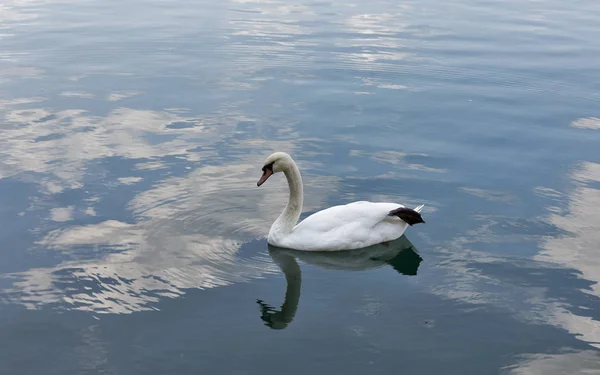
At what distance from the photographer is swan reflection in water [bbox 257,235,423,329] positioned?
9711 mm

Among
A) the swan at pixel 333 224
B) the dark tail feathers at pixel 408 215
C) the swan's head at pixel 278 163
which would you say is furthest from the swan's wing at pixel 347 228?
the swan's head at pixel 278 163

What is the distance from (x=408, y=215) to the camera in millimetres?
10242

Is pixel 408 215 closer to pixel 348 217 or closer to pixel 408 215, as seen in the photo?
pixel 408 215

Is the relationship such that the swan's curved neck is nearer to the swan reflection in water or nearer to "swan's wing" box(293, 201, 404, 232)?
"swan's wing" box(293, 201, 404, 232)

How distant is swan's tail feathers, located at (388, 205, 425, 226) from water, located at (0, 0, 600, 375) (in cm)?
30

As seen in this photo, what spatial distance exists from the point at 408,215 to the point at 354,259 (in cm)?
83

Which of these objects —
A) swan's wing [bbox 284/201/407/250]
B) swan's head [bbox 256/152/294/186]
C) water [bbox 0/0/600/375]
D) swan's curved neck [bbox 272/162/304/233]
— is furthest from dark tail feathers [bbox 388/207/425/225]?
swan's head [bbox 256/152/294/186]

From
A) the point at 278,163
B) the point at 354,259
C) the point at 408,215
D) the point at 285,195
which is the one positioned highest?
the point at 278,163

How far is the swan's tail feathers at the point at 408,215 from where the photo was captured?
1021 centimetres

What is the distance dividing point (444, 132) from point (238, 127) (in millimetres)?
3402

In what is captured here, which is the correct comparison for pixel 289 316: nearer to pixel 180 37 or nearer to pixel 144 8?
pixel 180 37

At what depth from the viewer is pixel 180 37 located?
2119cm

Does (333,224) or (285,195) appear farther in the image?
(285,195)

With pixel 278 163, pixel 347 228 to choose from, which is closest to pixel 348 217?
pixel 347 228
